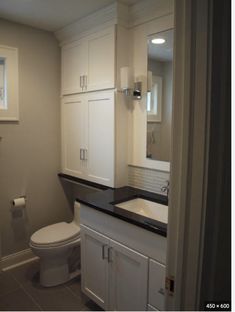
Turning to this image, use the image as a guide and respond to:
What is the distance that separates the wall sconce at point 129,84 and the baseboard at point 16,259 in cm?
198

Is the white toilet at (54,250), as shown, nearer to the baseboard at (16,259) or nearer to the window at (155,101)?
the baseboard at (16,259)

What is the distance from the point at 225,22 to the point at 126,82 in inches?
60.7

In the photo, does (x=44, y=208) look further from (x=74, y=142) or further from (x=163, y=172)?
(x=163, y=172)

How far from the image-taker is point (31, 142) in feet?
8.62

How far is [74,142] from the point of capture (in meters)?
2.66

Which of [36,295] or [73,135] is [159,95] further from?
[36,295]

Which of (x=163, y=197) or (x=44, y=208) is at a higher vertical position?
(x=163, y=197)

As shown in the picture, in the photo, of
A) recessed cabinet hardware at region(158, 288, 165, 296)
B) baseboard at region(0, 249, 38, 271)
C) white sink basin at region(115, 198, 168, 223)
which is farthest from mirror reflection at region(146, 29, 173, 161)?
baseboard at region(0, 249, 38, 271)

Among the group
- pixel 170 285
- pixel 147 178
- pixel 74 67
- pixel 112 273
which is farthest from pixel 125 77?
pixel 170 285

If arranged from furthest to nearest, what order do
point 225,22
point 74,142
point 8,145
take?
point 74,142, point 8,145, point 225,22

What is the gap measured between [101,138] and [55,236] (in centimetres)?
98

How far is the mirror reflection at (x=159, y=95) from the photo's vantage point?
76.9 inches

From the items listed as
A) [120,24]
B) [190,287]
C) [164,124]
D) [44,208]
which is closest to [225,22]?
[190,287]

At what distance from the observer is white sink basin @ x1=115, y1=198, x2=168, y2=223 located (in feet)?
6.30
